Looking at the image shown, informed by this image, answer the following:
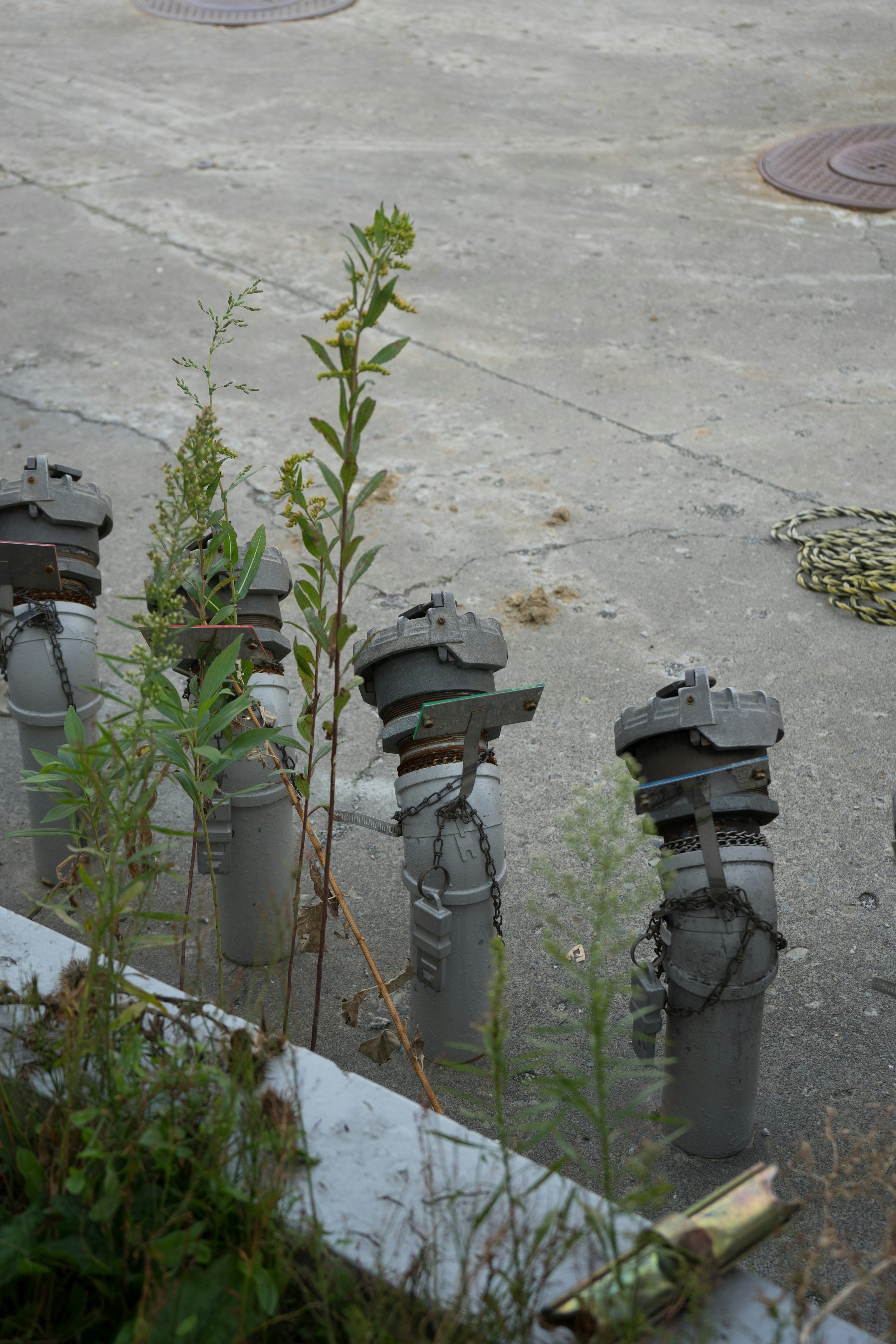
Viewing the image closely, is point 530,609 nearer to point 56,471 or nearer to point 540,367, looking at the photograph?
point 56,471

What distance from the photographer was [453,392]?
5.00 meters

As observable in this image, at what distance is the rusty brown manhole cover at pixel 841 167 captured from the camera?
684cm

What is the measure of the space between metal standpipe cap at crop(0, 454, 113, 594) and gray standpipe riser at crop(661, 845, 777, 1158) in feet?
4.83

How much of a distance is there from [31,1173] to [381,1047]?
0.80 meters

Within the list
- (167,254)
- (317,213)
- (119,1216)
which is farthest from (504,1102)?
(317,213)

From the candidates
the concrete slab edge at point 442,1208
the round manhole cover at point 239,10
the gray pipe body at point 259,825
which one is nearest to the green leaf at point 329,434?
the gray pipe body at point 259,825

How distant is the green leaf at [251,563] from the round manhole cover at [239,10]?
382 inches

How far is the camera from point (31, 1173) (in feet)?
4.20

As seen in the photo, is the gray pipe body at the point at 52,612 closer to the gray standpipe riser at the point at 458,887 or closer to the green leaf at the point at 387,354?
the gray standpipe riser at the point at 458,887

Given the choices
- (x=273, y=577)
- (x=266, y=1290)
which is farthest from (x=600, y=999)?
(x=273, y=577)

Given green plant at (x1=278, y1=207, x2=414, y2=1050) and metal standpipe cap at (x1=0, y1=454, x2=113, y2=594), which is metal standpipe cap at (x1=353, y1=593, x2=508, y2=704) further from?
metal standpipe cap at (x1=0, y1=454, x2=113, y2=594)

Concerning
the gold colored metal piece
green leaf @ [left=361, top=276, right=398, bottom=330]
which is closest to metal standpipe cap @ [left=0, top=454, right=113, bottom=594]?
green leaf @ [left=361, top=276, right=398, bottom=330]

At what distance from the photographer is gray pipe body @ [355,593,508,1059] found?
6.86 ft

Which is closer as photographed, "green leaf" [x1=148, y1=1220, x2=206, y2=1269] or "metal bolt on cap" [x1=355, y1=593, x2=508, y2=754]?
"green leaf" [x1=148, y1=1220, x2=206, y2=1269]
